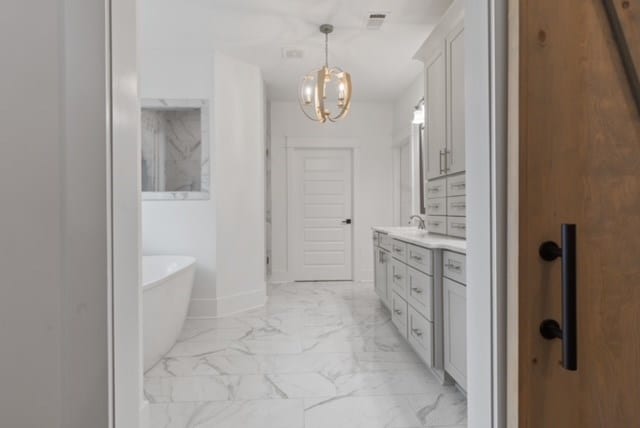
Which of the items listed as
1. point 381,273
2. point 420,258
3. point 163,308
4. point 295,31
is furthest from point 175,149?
point 420,258

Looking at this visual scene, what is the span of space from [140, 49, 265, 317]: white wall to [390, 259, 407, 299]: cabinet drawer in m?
1.73

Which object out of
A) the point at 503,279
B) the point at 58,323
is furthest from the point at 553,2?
the point at 58,323

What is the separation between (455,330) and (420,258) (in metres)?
0.52

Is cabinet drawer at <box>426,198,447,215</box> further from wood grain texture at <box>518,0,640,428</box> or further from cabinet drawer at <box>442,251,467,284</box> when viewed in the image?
wood grain texture at <box>518,0,640,428</box>

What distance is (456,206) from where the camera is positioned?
233 centimetres

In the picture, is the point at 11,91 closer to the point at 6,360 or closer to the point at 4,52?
the point at 4,52

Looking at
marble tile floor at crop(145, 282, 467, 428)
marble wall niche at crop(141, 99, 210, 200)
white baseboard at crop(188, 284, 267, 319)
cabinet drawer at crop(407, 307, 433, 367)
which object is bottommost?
marble tile floor at crop(145, 282, 467, 428)

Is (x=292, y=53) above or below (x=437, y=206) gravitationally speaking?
above

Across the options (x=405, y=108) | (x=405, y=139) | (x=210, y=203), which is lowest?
(x=210, y=203)

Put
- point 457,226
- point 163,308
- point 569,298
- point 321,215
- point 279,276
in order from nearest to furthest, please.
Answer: point 569,298
point 457,226
point 163,308
point 279,276
point 321,215

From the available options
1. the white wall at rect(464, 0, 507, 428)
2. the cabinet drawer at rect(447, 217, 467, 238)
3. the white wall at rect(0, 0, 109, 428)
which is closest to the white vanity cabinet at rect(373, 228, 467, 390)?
the cabinet drawer at rect(447, 217, 467, 238)

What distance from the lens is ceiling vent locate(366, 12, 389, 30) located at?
109 inches

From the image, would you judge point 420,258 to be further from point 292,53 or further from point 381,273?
point 292,53

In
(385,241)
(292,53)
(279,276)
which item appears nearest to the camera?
(385,241)
